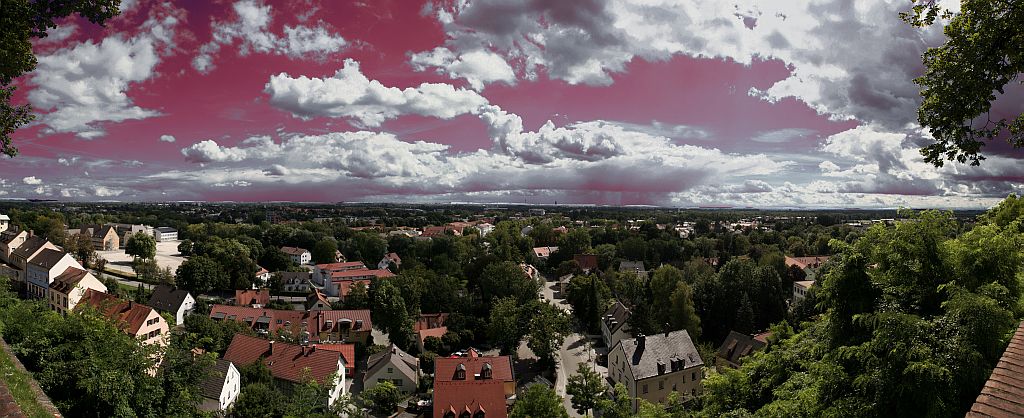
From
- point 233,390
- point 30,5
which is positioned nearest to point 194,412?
point 30,5

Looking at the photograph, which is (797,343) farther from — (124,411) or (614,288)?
(614,288)

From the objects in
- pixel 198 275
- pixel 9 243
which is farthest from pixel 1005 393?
pixel 9 243

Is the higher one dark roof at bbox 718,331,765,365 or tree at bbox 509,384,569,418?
tree at bbox 509,384,569,418

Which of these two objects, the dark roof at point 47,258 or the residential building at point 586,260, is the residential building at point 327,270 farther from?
the residential building at point 586,260

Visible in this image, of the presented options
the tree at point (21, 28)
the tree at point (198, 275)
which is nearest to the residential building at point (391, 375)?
the tree at point (21, 28)

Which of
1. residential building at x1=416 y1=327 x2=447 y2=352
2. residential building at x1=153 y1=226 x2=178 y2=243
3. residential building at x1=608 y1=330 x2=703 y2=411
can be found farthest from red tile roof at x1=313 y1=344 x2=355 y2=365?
residential building at x1=153 y1=226 x2=178 y2=243

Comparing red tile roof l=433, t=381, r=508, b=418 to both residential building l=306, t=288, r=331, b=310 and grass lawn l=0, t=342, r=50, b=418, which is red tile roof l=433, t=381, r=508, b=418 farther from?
residential building l=306, t=288, r=331, b=310

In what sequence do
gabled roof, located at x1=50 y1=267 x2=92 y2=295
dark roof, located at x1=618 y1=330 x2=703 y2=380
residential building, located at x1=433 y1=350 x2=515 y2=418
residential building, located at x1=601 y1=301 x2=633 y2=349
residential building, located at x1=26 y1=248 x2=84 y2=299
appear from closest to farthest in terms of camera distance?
residential building, located at x1=433 y1=350 x2=515 y2=418 → dark roof, located at x1=618 y1=330 x2=703 y2=380 → residential building, located at x1=601 y1=301 x2=633 y2=349 → gabled roof, located at x1=50 y1=267 x2=92 y2=295 → residential building, located at x1=26 y1=248 x2=84 y2=299
